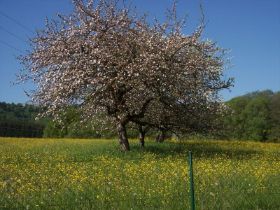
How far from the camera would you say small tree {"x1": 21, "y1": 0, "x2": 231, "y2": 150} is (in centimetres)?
2161

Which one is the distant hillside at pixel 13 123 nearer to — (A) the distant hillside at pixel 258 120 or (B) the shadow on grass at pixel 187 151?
(A) the distant hillside at pixel 258 120

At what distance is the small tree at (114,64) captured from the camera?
21.6 metres

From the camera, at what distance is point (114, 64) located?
22047 millimetres

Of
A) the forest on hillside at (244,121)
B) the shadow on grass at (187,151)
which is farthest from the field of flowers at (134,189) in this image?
the forest on hillside at (244,121)

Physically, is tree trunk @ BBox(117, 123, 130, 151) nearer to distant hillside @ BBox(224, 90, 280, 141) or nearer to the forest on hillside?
the forest on hillside

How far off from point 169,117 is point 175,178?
1272cm

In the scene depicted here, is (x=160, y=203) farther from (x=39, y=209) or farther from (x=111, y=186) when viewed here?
(x=39, y=209)

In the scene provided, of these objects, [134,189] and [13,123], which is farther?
[13,123]

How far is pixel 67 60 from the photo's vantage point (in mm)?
22328

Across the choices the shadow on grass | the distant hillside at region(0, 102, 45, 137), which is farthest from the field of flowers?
the distant hillside at region(0, 102, 45, 137)

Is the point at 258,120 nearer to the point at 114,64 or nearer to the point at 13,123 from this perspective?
the point at 13,123

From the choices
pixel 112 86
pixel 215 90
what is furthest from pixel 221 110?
pixel 112 86

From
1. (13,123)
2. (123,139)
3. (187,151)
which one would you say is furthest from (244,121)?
(123,139)

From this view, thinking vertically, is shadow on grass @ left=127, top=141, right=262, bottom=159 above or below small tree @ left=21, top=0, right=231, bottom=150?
below
